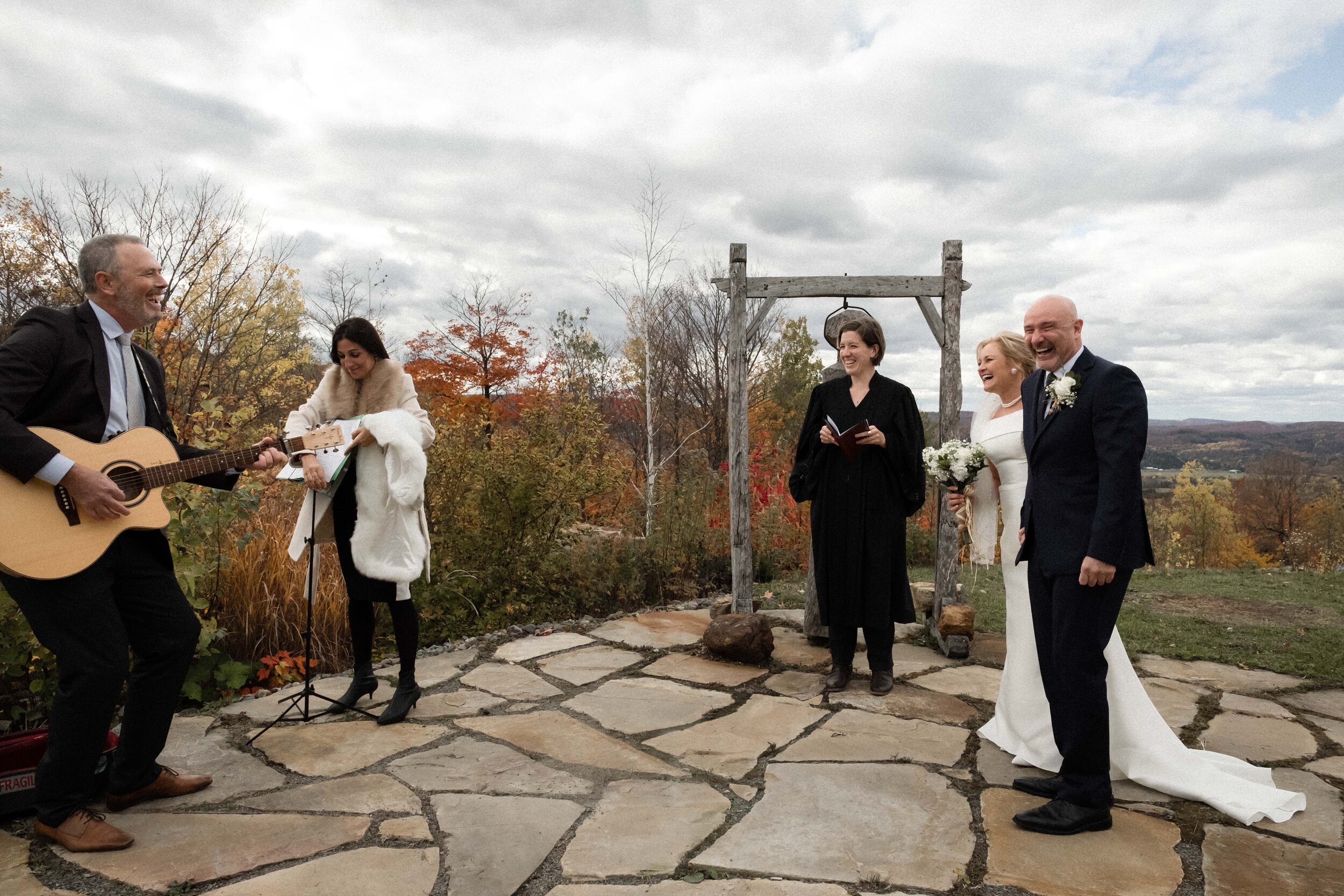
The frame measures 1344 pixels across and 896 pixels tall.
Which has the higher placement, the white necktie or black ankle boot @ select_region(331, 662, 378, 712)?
the white necktie

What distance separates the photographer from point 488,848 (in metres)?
2.75

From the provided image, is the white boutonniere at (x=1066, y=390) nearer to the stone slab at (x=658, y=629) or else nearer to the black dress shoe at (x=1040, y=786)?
the black dress shoe at (x=1040, y=786)

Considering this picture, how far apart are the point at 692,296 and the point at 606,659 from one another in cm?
1043

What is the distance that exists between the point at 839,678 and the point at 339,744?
104 inches

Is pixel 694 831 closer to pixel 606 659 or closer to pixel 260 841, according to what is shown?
pixel 260 841

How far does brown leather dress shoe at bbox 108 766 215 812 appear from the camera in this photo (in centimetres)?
305

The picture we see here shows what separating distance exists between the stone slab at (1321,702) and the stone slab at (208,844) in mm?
4764

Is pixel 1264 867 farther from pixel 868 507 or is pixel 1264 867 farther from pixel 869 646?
pixel 868 507

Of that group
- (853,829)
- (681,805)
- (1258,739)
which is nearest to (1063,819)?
(853,829)

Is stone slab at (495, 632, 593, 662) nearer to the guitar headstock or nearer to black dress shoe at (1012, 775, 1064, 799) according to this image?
the guitar headstock

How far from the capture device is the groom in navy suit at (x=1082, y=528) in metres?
2.76

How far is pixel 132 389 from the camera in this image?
306cm

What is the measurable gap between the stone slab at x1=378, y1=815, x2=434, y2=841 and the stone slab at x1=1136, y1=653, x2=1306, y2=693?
14.3 feet

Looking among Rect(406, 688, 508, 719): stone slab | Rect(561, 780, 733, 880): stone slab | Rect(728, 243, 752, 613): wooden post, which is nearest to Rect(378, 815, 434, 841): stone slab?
Rect(561, 780, 733, 880): stone slab
